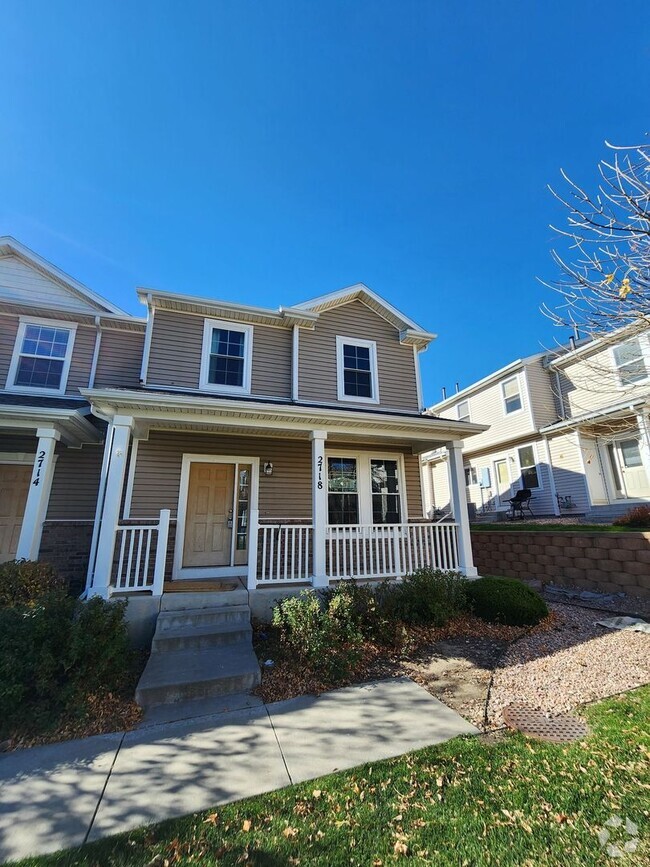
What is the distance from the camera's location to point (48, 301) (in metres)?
9.48

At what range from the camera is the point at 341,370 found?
9672mm

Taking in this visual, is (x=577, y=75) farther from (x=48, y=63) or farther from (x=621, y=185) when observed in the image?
(x=48, y=63)

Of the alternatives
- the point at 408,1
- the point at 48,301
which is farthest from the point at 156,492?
the point at 408,1

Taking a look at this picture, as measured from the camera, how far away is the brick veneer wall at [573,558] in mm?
7207

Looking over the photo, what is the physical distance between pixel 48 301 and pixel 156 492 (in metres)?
5.97

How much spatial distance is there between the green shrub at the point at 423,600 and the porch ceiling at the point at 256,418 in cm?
279

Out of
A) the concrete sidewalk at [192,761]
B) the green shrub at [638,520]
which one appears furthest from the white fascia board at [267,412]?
the green shrub at [638,520]

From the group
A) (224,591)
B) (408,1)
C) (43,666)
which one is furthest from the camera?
(408,1)

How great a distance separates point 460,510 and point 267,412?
4.49 meters

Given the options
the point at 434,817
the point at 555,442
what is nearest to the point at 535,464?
the point at 555,442

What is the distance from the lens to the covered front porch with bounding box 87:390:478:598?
626cm

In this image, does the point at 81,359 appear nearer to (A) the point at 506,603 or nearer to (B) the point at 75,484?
(B) the point at 75,484

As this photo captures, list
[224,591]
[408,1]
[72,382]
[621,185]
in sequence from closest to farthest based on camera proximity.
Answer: [621,185], [224,591], [408,1], [72,382]

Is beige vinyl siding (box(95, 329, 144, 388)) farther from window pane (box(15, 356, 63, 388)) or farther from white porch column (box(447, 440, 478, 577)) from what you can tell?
white porch column (box(447, 440, 478, 577))
